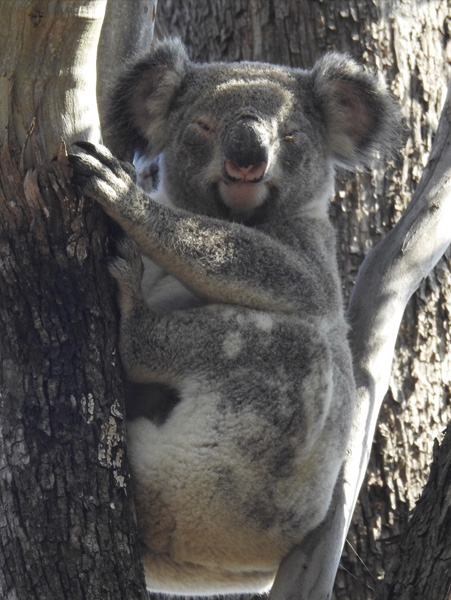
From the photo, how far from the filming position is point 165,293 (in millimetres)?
3480

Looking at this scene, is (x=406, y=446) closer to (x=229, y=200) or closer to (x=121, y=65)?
(x=229, y=200)

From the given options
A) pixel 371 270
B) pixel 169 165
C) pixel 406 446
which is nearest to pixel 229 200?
pixel 169 165

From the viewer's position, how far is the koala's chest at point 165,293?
339 centimetres

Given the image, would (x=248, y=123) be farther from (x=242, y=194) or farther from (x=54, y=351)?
(x=54, y=351)

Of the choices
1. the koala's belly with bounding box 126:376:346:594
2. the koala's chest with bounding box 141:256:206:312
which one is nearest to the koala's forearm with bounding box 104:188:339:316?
the koala's chest with bounding box 141:256:206:312

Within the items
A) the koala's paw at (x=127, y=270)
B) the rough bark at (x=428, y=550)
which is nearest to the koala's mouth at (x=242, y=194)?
the koala's paw at (x=127, y=270)

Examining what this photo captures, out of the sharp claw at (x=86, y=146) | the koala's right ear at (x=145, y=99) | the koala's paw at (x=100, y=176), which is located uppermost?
the koala's right ear at (x=145, y=99)

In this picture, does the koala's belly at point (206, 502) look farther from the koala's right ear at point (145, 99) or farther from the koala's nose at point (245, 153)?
the koala's right ear at point (145, 99)

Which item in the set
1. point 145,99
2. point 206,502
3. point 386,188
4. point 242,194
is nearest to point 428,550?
point 206,502

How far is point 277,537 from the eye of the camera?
3186mm

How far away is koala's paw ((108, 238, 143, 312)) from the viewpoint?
2.95 meters

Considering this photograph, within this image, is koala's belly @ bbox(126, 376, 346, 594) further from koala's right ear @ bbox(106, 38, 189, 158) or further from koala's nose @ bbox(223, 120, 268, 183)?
koala's right ear @ bbox(106, 38, 189, 158)

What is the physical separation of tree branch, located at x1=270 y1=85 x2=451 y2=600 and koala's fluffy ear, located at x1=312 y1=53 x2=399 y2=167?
0.27 m

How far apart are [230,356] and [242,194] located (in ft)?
2.47
